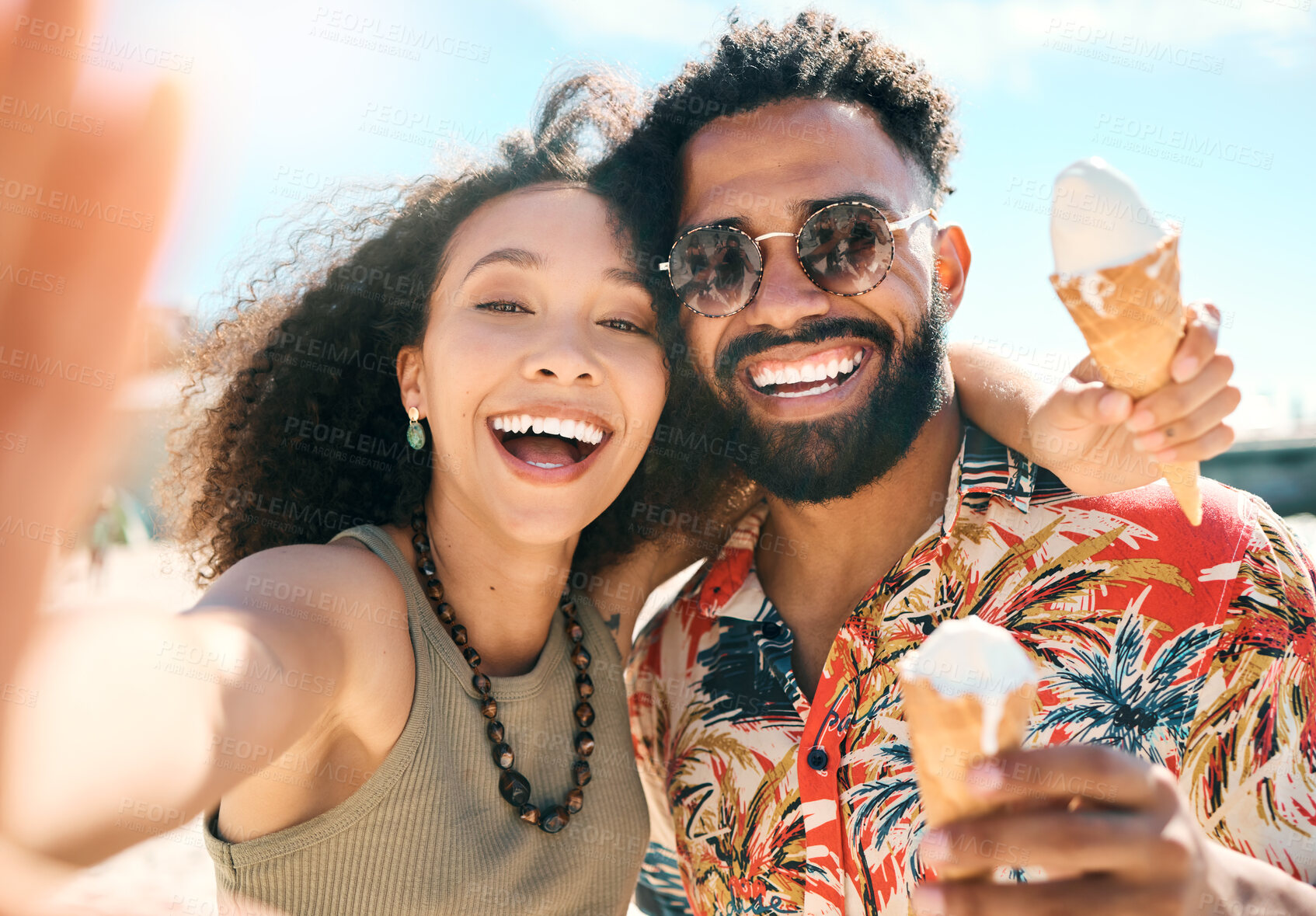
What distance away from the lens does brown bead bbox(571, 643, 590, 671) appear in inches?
120

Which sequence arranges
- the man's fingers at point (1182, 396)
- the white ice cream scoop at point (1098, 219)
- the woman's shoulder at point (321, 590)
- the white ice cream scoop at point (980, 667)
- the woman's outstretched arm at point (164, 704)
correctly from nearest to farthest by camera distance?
the woman's outstretched arm at point (164, 704) → the white ice cream scoop at point (980, 667) → the white ice cream scoop at point (1098, 219) → the man's fingers at point (1182, 396) → the woman's shoulder at point (321, 590)

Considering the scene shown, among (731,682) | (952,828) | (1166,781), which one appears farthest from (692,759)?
(1166,781)

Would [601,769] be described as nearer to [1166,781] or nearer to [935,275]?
[1166,781]

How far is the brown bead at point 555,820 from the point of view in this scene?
8.54 ft

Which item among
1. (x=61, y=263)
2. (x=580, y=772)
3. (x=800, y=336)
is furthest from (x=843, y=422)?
(x=61, y=263)

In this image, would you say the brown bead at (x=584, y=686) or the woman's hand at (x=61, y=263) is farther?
the brown bead at (x=584, y=686)

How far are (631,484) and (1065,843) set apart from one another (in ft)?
8.53

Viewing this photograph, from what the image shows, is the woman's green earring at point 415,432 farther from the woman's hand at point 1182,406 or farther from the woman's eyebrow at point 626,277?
the woman's hand at point 1182,406

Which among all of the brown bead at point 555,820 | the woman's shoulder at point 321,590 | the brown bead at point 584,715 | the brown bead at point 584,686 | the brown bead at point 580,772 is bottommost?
the brown bead at point 555,820

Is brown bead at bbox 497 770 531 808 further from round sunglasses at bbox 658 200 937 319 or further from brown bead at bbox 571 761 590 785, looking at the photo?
round sunglasses at bbox 658 200 937 319

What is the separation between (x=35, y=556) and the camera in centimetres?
83

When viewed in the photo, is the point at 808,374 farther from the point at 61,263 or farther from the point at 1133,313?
the point at 61,263

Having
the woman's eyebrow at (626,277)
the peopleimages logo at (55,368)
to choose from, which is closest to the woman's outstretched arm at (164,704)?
the peopleimages logo at (55,368)

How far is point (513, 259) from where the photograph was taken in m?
2.77
